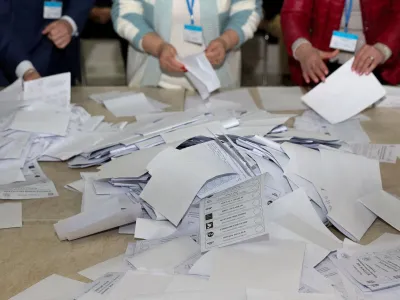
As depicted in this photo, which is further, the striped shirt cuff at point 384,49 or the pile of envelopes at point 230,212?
the striped shirt cuff at point 384,49

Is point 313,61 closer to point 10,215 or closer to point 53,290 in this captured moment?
point 10,215

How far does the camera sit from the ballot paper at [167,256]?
1017mm

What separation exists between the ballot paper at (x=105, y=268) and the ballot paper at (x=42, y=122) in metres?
0.61

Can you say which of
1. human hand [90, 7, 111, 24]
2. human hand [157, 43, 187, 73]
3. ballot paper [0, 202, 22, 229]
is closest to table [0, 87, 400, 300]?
ballot paper [0, 202, 22, 229]

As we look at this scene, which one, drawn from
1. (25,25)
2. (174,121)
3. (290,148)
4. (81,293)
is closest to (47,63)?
(25,25)

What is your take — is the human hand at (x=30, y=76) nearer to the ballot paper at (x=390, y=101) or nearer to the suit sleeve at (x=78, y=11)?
the suit sleeve at (x=78, y=11)

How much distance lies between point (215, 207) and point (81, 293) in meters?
0.31

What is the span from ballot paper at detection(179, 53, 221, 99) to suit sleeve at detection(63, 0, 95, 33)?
24.9 inches

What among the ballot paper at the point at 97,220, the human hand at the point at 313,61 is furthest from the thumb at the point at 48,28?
the ballot paper at the point at 97,220

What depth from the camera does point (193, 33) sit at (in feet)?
6.79

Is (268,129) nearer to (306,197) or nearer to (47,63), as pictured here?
(306,197)

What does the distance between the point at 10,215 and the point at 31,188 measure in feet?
0.39

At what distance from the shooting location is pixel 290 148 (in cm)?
127

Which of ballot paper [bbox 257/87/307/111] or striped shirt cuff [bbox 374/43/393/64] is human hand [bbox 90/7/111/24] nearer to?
ballot paper [bbox 257/87/307/111]
